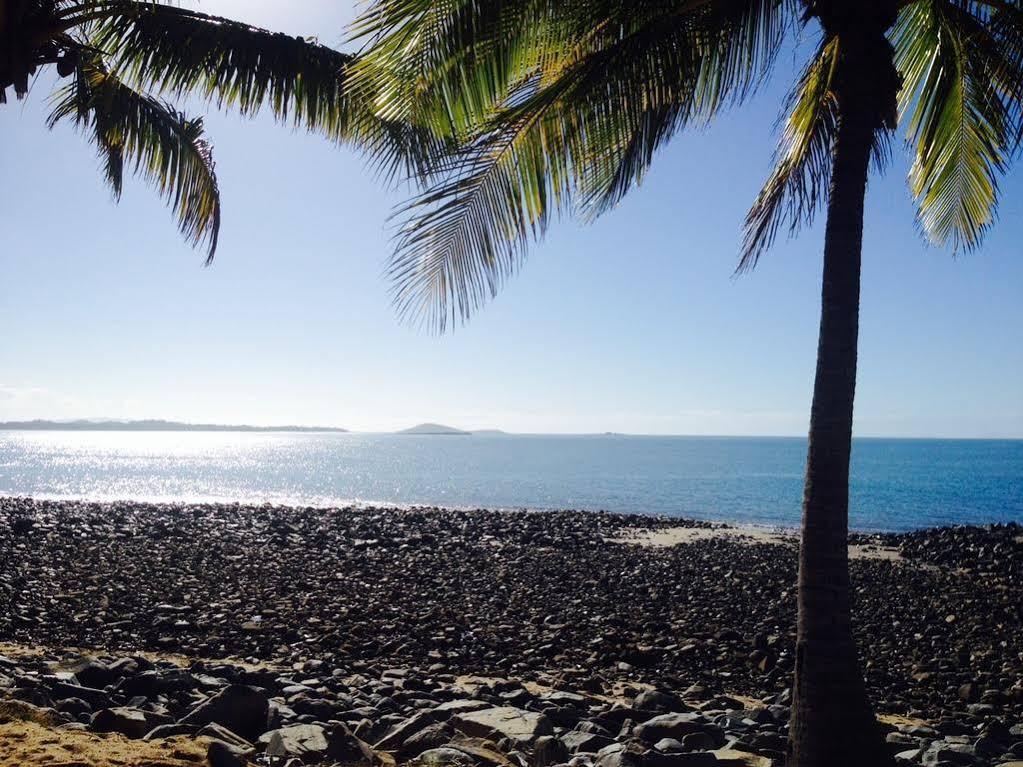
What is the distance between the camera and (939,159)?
7.38m

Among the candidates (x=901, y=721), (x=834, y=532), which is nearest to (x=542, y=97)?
(x=834, y=532)

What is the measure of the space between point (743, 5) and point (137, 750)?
7.11 meters

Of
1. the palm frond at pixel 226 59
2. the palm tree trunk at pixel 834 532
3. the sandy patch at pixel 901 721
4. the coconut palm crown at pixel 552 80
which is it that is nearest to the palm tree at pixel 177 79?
the palm frond at pixel 226 59

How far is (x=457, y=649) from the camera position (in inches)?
432

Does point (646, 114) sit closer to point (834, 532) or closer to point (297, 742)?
point (834, 532)

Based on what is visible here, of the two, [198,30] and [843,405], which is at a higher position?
[198,30]

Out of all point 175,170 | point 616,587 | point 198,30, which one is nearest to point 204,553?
point 616,587

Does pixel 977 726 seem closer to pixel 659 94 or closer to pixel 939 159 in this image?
pixel 939 159

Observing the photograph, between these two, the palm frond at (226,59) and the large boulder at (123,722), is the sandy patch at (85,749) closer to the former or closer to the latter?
the large boulder at (123,722)

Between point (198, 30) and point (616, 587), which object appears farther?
point (616, 587)

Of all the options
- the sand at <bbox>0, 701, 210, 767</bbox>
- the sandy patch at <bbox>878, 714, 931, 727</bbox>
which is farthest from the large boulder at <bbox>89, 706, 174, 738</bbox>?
the sandy patch at <bbox>878, 714, 931, 727</bbox>

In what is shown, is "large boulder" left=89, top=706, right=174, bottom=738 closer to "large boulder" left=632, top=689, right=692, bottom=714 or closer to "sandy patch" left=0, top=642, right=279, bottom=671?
"sandy patch" left=0, top=642, right=279, bottom=671

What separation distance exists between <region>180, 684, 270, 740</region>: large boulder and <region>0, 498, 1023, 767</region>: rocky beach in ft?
0.06

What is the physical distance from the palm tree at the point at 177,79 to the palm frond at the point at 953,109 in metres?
5.90
